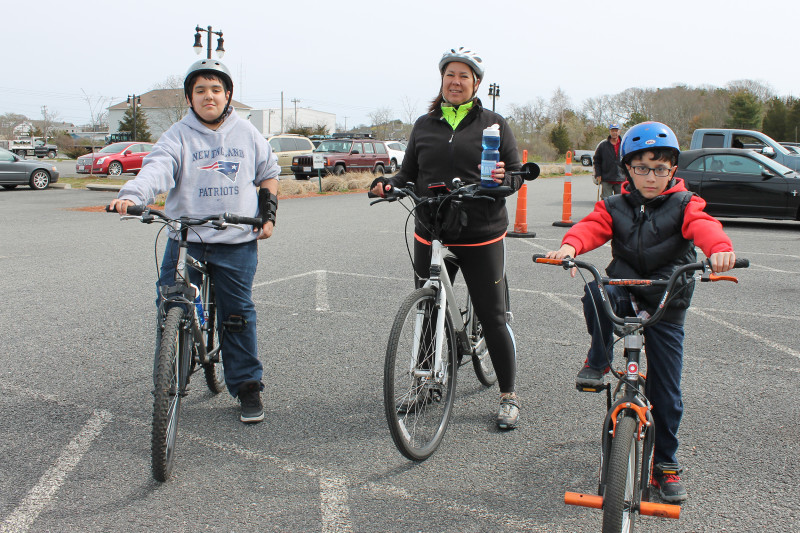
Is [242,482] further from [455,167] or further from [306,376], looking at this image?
[455,167]

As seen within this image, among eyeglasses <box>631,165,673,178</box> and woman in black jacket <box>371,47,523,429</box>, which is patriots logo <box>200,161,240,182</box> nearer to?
woman in black jacket <box>371,47,523,429</box>

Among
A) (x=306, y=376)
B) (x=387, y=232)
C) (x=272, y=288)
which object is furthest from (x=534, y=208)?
(x=306, y=376)

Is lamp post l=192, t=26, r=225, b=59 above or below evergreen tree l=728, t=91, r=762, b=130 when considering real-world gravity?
below

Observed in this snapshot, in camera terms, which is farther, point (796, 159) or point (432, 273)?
point (796, 159)

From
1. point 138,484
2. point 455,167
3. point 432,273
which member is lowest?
point 138,484

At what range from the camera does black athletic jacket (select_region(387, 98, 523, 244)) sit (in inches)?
147

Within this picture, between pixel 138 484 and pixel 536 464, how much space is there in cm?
190

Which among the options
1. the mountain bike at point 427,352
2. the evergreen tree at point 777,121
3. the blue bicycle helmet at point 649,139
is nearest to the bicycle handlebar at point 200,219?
the mountain bike at point 427,352

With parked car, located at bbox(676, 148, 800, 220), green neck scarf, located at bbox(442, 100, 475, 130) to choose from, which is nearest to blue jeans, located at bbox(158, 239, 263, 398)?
green neck scarf, located at bbox(442, 100, 475, 130)

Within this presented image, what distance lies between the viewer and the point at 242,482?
3234 mm

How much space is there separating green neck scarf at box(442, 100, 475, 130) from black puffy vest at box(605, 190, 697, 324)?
1085 mm

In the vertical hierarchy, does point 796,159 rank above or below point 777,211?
above

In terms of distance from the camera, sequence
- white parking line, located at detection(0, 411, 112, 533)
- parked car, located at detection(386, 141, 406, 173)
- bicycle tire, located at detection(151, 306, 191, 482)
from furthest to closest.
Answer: parked car, located at detection(386, 141, 406, 173), bicycle tire, located at detection(151, 306, 191, 482), white parking line, located at detection(0, 411, 112, 533)

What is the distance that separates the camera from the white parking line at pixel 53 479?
113 inches
